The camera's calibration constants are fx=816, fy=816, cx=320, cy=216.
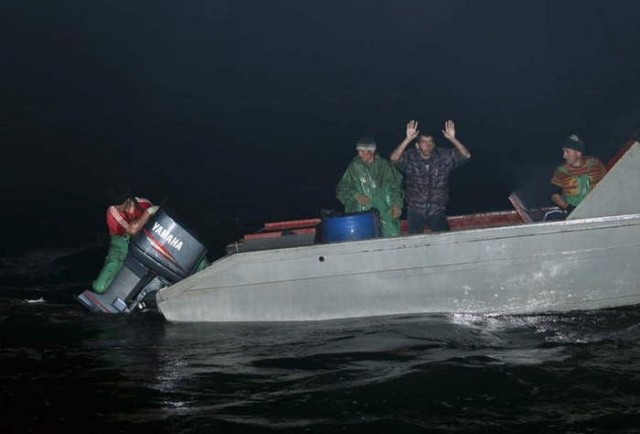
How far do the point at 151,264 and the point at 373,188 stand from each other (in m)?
2.98

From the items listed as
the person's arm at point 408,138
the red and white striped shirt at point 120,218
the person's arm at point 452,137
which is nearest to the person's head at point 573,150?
the person's arm at point 452,137

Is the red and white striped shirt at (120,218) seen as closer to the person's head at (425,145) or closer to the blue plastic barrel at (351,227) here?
the blue plastic barrel at (351,227)

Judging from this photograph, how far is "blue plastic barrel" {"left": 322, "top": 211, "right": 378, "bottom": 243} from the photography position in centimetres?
963

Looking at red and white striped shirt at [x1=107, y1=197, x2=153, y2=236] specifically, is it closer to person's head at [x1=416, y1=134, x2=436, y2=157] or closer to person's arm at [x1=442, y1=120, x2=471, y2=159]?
person's head at [x1=416, y1=134, x2=436, y2=157]

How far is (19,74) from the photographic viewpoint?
33.8 m

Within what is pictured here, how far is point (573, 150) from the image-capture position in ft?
33.9

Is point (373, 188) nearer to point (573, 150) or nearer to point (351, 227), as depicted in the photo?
point (351, 227)

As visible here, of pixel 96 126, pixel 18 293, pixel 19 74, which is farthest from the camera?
pixel 19 74

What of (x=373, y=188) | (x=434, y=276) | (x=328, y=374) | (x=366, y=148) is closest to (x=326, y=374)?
(x=328, y=374)

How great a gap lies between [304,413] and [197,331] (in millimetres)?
2320

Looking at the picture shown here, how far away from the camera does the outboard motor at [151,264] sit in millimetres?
9693

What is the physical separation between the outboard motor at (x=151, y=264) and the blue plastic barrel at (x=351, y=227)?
158 centimetres

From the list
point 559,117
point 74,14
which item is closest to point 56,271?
point 559,117

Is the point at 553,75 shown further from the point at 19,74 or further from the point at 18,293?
the point at 18,293
